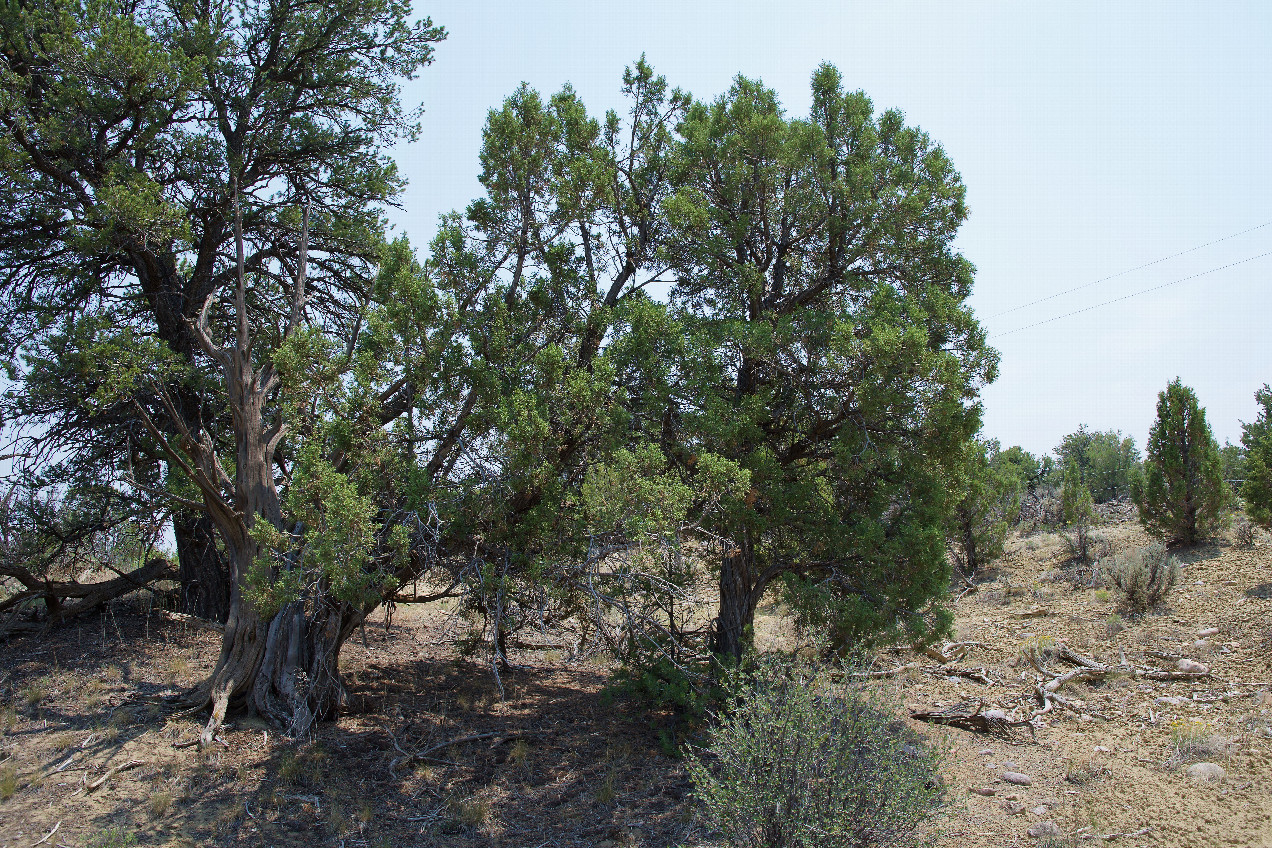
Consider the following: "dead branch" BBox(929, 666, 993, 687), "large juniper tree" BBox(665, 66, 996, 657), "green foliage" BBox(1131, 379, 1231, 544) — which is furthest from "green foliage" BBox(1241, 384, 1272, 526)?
"large juniper tree" BBox(665, 66, 996, 657)

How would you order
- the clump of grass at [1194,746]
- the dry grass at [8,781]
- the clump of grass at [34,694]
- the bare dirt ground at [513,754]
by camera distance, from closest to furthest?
the bare dirt ground at [513,754] → the dry grass at [8,781] → the clump of grass at [1194,746] → the clump of grass at [34,694]

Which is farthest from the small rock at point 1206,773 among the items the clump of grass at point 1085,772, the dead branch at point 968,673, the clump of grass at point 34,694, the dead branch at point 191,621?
the clump of grass at point 34,694

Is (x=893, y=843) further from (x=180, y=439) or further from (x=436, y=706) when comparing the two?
(x=180, y=439)

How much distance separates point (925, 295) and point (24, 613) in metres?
12.6

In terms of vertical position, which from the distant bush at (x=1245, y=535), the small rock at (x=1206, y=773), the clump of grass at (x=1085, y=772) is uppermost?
the distant bush at (x=1245, y=535)

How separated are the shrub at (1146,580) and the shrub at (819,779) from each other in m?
8.55

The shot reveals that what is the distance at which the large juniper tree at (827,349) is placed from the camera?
728 centimetres

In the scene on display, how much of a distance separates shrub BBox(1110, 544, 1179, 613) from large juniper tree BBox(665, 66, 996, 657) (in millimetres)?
5838

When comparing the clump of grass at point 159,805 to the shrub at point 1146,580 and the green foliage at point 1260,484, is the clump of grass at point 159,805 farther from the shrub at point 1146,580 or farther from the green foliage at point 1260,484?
the green foliage at point 1260,484

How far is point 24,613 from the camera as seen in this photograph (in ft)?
33.9

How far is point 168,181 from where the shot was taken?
977 cm

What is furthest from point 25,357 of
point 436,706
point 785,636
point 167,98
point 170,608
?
point 785,636

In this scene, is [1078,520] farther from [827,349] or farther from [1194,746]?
[827,349]

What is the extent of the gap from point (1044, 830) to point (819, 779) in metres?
2.27
